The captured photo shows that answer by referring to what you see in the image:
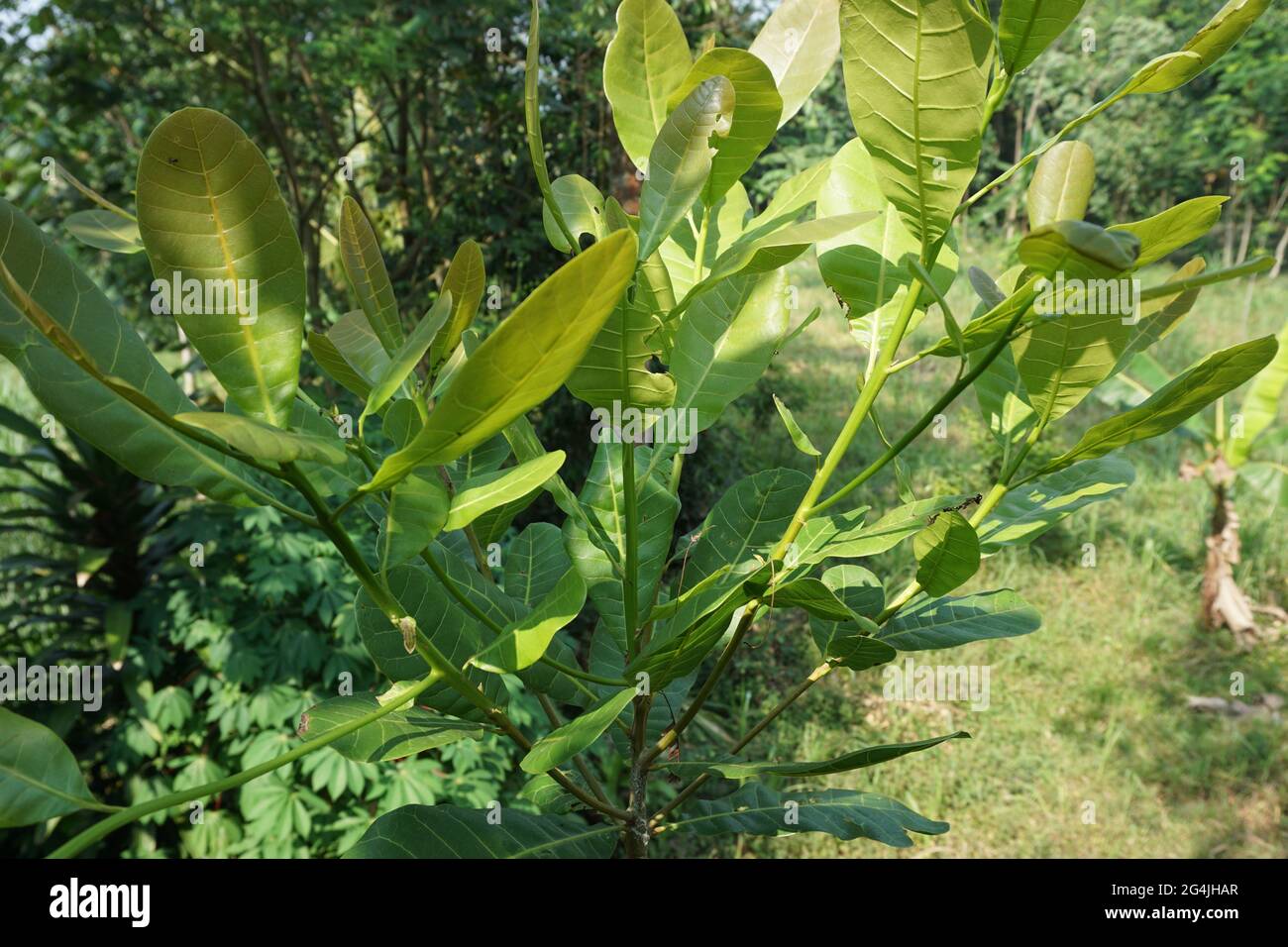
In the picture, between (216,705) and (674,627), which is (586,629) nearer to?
(216,705)

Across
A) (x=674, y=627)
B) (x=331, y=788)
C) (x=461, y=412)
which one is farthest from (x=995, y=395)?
(x=331, y=788)

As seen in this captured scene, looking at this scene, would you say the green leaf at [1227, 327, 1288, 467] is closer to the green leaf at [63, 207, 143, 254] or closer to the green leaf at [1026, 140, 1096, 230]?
the green leaf at [1026, 140, 1096, 230]

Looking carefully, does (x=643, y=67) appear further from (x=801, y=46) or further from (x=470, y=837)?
(x=470, y=837)

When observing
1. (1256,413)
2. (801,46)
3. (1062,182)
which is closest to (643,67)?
(801,46)

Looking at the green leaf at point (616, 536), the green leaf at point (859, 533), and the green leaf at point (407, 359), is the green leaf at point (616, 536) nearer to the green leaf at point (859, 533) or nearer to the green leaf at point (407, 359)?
the green leaf at point (859, 533)

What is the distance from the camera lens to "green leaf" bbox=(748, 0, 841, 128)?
445 mm

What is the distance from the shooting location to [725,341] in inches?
19.9

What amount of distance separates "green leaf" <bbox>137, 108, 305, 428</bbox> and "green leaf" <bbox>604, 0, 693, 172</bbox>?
0.58 ft

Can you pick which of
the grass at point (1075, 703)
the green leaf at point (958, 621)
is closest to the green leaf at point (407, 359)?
the green leaf at point (958, 621)

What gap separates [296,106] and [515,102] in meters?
0.78

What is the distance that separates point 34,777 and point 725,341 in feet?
1.17

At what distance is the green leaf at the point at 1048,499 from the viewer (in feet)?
1.58
